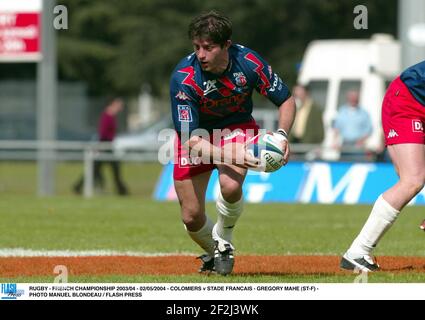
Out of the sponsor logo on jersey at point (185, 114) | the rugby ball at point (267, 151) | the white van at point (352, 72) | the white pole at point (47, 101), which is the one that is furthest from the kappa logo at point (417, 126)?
the white van at point (352, 72)

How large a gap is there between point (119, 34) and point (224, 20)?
38.9 meters

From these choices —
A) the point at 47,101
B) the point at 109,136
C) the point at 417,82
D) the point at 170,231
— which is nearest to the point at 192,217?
the point at 417,82

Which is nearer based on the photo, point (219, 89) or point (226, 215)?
point (219, 89)

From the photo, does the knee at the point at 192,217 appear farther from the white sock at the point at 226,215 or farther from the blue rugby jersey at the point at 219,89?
the blue rugby jersey at the point at 219,89

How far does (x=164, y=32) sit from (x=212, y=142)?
1361 inches

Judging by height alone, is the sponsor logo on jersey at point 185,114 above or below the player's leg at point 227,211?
above

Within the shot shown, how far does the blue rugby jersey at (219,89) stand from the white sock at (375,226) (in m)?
1.11

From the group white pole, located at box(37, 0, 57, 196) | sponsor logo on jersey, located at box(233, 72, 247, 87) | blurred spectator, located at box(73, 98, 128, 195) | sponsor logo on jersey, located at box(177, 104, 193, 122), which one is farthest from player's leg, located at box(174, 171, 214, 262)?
white pole, located at box(37, 0, 57, 196)

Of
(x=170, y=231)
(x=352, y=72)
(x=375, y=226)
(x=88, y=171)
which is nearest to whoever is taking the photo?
(x=375, y=226)

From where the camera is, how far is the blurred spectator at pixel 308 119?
20312 millimetres

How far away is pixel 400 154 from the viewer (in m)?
8.63

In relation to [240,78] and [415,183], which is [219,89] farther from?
[415,183]
